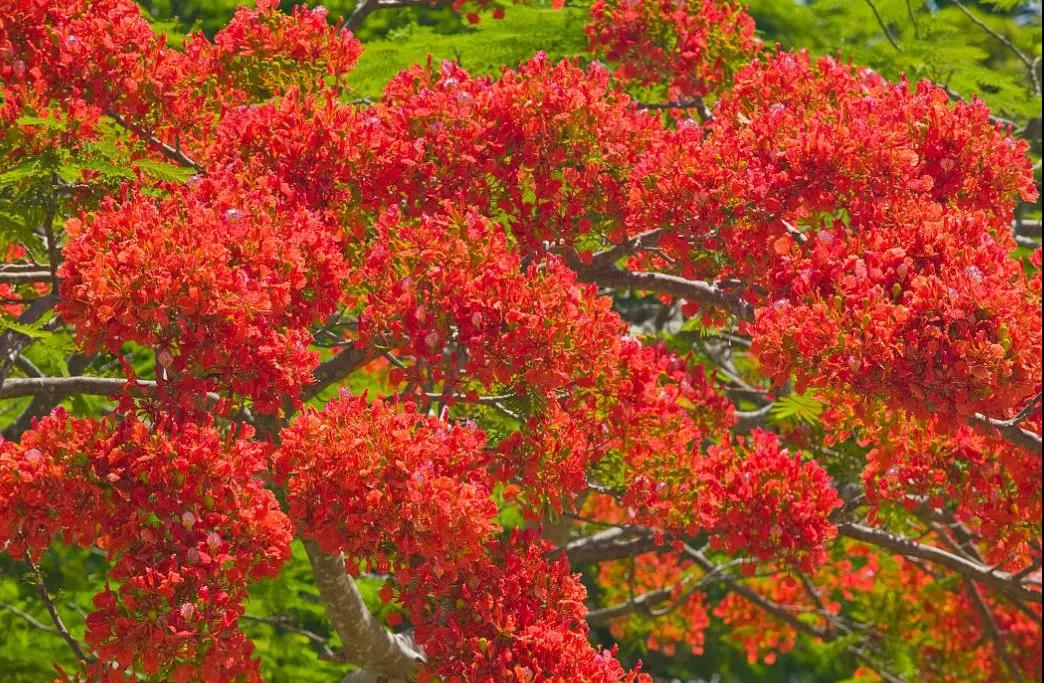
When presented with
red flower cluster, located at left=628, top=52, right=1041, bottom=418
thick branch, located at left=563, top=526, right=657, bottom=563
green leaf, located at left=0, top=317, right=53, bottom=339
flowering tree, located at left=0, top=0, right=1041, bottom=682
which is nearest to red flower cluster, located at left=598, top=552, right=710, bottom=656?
thick branch, located at left=563, top=526, right=657, bottom=563

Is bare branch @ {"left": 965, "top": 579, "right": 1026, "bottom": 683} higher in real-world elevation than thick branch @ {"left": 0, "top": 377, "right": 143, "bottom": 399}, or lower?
lower

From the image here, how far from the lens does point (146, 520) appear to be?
4164 millimetres

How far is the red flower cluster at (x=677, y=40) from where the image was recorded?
6797 millimetres

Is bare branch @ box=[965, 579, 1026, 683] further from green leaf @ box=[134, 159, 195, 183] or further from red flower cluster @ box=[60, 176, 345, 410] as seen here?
red flower cluster @ box=[60, 176, 345, 410]

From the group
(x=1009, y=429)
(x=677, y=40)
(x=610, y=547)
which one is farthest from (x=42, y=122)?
(x=610, y=547)

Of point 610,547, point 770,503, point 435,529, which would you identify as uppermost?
point 435,529

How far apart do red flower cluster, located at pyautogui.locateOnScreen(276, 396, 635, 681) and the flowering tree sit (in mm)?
13

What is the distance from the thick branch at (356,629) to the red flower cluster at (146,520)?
4.30 ft

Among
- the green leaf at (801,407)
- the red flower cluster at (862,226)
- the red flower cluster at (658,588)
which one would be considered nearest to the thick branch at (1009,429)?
the red flower cluster at (862,226)

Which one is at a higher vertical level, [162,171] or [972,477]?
[162,171]

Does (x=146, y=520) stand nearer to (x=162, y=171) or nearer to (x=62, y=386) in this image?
(x=62, y=386)

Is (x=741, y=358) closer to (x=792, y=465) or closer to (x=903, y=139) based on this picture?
(x=792, y=465)

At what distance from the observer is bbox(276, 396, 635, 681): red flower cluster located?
419 cm

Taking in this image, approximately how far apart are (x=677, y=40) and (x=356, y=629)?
3357mm
